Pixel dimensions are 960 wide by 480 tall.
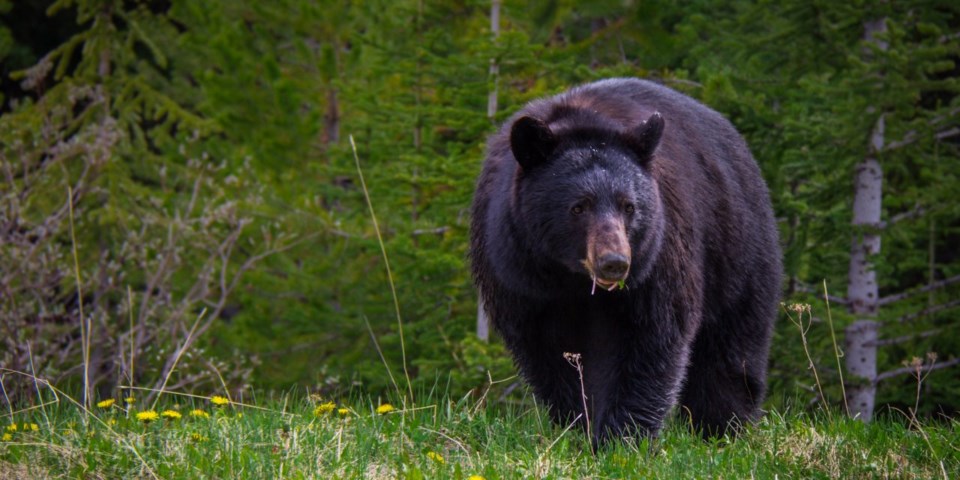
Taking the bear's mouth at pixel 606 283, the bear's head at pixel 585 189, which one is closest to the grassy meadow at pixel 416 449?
the bear's mouth at pixel 606 283

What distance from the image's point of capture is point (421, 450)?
13.8 feet

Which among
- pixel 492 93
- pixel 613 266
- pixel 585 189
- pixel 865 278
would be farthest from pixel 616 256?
pixel 865 278

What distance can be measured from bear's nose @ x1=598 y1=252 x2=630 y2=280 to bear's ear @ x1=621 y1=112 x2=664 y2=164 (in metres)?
0.69

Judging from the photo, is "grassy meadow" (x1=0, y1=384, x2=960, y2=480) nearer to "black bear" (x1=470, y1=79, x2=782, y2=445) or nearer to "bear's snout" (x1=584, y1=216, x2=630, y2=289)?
"black bear" (x1=470, y1=79, x2=782, y2=445)

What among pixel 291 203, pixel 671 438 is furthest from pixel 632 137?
pixel 291 203

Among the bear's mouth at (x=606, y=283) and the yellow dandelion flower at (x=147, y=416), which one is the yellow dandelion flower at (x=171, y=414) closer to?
the yellow dandelion flower at (x=147, y=416)

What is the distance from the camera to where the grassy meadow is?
379 cm

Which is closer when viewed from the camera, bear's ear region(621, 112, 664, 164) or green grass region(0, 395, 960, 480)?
green grass region(0, 395, 960, 480)

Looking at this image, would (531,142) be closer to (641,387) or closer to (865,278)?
(641,387)

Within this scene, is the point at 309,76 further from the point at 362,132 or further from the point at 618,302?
the point at 618,302

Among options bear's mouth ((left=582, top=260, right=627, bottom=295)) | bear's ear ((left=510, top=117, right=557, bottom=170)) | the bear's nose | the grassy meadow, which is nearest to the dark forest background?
the grassy meadow

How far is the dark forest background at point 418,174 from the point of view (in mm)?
9289

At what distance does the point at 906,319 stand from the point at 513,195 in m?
6.32

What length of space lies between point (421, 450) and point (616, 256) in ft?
3.37
